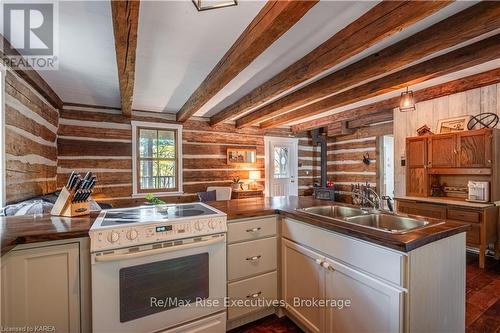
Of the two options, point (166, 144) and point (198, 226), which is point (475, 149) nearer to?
point (198, 226)

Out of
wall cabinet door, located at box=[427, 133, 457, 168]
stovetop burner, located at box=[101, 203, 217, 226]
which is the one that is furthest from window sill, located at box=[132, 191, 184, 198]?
wall cabinet door, located at box=[427, 133, 457, 168]

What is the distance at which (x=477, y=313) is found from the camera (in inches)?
83.4

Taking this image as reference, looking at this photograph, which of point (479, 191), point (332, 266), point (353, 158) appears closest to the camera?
point (332, 266)

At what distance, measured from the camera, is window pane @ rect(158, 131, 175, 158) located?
4.91m

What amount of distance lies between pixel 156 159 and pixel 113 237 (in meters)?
3.62

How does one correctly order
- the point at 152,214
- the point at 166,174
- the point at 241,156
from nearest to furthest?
the point at 152,214
the point at 166,174
the point at 241,156

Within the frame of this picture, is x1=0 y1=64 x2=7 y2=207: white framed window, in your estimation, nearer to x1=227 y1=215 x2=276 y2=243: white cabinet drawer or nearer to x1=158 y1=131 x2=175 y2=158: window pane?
x1=227 y1=215 x2=276 y2=243: white cabinet drawer

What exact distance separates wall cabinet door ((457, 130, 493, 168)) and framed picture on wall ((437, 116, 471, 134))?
29cm

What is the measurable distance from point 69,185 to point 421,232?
2354 millimetres

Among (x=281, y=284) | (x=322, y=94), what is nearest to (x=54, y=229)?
(x=281, y=284)

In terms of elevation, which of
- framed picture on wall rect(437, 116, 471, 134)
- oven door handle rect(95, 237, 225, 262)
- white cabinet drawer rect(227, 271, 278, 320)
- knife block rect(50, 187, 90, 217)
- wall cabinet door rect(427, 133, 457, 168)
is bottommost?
white cabinet drawer rect(227, 271, 278, 320)

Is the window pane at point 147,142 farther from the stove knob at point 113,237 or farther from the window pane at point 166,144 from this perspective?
the stove knob at point 113,237

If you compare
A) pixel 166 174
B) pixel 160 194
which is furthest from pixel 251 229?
pixel 166 174

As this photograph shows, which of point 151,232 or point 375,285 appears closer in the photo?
point 375,285
